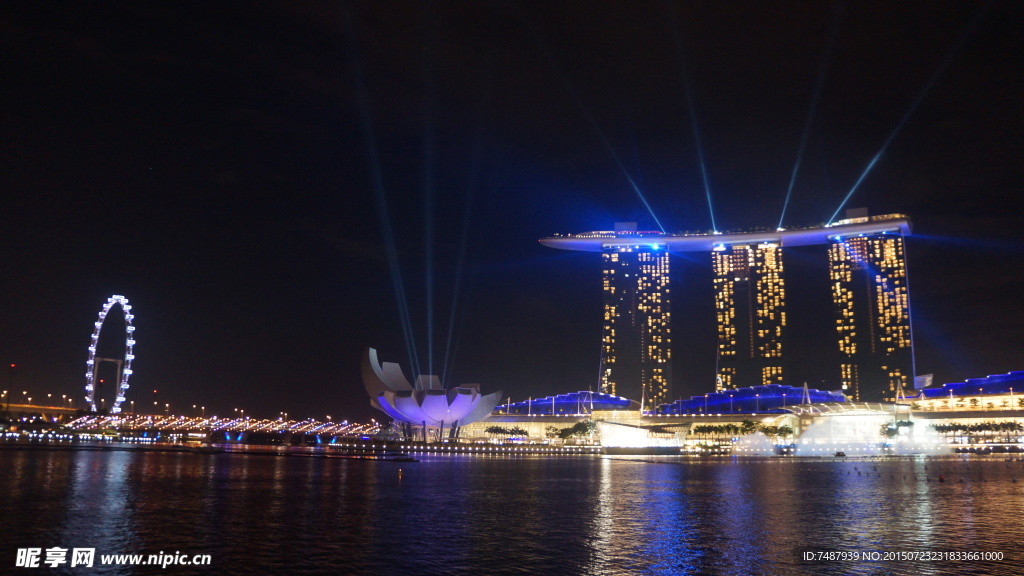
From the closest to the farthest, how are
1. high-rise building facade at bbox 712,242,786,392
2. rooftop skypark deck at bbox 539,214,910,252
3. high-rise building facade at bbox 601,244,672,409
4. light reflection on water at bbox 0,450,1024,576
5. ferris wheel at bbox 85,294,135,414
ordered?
light reflection on water at bbox 0,450,1024,576, ferris wheel at bbox 85,294,135,414, rooftop skypark deck at bbox 539,214,910,252, high-rise building facade at bbox 712,242,786,392, high-rise building facade at bbox 601,244,672,409

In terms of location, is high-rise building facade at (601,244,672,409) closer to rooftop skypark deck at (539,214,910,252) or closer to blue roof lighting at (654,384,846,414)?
rooftop skypark deck at (539,214,910,252)

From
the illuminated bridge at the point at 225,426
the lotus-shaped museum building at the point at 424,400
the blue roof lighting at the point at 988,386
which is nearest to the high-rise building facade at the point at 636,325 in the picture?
the illuminated bridge at the point at 225,426

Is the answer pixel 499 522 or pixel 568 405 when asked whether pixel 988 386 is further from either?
pixel 499 522

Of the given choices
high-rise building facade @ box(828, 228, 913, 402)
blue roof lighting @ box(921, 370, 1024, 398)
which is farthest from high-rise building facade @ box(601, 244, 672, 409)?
blue roof lighting @ box(921, 370, 1024, 398)

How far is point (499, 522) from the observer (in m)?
25.3

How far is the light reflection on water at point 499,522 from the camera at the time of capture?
18516mm

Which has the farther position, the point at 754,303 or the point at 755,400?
the point at 754,303

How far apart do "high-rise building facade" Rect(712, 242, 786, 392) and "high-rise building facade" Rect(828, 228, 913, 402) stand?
1352cm

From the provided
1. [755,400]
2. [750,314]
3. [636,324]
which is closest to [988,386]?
[755,400]

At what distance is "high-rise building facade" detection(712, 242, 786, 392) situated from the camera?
178 m

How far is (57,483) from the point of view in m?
35.2

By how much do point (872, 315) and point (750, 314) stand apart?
2723 cm

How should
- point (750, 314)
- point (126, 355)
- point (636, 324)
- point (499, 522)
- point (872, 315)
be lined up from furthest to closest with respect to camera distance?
point (636, 324), point (750, 314), point (872, 315), point (126, 355), point (499, 522)

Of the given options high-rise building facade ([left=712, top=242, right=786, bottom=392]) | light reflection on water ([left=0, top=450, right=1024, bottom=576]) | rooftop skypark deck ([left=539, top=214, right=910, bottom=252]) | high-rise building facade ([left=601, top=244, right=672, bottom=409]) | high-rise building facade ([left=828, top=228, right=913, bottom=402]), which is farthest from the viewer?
high-rise building facade ([left=601, top=244, right=672, bottom=409])
